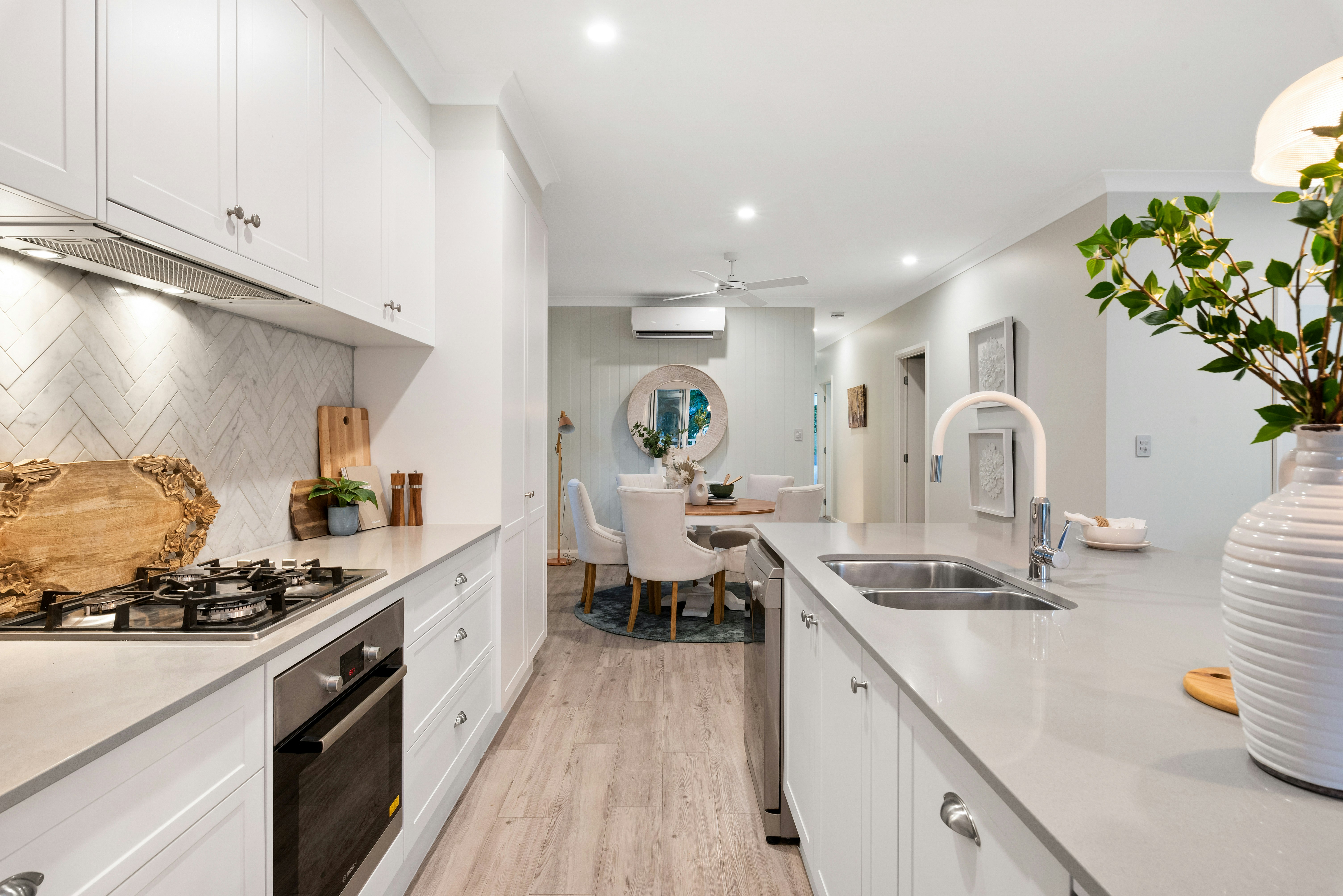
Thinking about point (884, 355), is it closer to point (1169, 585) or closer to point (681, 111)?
point (681, 111)

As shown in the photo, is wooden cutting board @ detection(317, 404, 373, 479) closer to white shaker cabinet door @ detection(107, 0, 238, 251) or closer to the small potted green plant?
the small potted green plant

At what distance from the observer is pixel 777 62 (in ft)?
7.98

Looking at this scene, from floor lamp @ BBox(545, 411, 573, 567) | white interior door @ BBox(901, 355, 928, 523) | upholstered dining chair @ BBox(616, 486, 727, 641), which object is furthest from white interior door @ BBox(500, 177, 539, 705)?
white interior door @ BBox(901, 355, 928, 523)

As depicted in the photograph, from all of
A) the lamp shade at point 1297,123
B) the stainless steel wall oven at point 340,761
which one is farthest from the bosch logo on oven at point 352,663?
the lamp shade at point 1297,123

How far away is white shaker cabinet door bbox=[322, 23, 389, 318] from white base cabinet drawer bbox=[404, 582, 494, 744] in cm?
96

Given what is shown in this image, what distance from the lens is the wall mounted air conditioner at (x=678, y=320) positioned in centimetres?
620

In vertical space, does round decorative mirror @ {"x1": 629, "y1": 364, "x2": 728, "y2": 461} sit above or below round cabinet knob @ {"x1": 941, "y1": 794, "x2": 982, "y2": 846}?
above

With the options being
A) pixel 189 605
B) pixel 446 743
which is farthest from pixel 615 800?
pixel 189 605

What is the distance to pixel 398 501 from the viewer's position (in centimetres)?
250

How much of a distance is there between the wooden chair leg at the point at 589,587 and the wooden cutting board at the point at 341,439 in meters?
2.06

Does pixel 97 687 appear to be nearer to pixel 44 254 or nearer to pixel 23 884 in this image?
pixel 23 884

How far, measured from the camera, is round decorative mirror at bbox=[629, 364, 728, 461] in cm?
645

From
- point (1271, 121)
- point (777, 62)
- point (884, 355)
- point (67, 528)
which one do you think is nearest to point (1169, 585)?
point (1271, 121)

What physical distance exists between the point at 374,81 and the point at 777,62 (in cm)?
140
